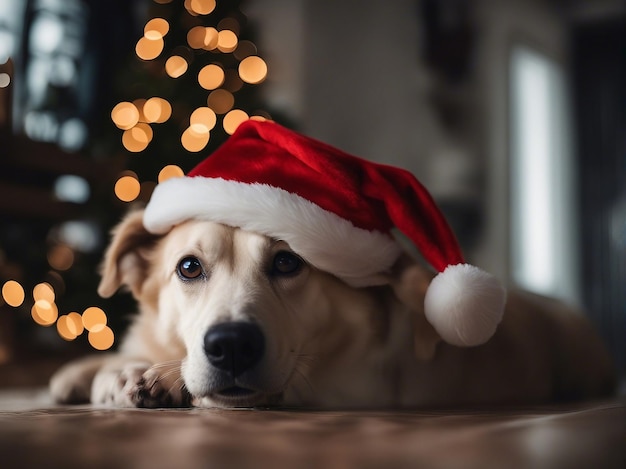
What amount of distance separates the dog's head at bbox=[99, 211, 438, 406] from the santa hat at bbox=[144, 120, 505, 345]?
42 millimetres

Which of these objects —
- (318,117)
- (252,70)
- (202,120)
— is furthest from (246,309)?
(318,117)

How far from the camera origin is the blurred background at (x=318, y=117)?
2.86 metres


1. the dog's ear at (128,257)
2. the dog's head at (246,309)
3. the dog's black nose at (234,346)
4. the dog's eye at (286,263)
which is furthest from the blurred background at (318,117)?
the dog's black nose at (234,346)

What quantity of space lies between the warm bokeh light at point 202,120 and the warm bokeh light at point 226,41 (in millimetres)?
353

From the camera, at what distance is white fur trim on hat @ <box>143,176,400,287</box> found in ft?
4.21

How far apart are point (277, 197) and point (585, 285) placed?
5.99 meters

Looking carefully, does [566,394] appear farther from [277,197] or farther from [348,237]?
[277,197]

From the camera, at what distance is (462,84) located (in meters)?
5.75

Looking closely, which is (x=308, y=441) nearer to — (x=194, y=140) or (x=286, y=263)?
(x=286, y=263)

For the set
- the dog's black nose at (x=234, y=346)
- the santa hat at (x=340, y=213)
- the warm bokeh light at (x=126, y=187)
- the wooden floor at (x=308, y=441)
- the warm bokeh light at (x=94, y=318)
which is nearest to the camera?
the wooden floor at (x=308, y=441)

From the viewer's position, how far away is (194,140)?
2842 millimetres

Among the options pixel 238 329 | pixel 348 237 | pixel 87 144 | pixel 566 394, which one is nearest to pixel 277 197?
pixel 348 237

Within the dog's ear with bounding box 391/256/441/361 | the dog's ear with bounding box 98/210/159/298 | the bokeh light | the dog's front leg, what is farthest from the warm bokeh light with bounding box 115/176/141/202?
the dog's ear with bounding box 391/256/441/361

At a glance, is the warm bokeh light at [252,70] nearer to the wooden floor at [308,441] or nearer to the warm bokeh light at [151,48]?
the warm bokeh light at [151,48]
